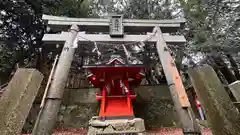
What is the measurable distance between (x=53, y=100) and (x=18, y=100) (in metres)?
1.56

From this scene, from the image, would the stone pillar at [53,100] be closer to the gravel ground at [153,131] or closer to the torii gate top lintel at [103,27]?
the torii gate top lintel at [103,27]

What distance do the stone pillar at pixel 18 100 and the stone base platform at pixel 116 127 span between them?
5.48m

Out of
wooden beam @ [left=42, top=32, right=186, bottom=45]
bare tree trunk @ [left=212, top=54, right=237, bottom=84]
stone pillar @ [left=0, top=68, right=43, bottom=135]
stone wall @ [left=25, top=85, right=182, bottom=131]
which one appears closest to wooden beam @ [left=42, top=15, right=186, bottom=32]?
wooden beam @ [left=42, top=32, right=186, bottom=45]

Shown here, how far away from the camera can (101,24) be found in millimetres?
6164

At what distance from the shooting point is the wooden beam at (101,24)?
593 cm

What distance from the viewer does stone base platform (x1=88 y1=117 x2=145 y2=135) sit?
267 inches

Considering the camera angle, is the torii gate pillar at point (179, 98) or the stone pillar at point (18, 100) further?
the torii gate pillar at point (179, 98)

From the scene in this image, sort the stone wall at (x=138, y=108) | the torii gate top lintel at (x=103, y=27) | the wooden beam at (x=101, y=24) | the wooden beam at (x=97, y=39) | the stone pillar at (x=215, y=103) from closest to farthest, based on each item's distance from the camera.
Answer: the stone pillar at (x=215, y=103), the wooden beam at (x=97, y=39), the torii gate top lintel at (x=103, y=27), the wooden beam at (x=101, y=24), the stone wall at (x=138, y=108)

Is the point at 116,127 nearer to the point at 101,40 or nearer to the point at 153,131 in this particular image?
the point at 153,131

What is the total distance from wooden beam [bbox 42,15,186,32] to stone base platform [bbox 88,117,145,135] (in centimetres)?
310

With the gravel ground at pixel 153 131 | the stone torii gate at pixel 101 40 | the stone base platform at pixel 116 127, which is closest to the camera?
the stone torii gate at pixel 101 40

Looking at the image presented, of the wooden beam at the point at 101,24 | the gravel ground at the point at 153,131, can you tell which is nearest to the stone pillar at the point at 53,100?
the wooden beam at the point at 101,24

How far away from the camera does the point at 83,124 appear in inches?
359

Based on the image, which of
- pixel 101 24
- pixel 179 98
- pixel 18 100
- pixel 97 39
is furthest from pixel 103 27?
pixel 18 100
